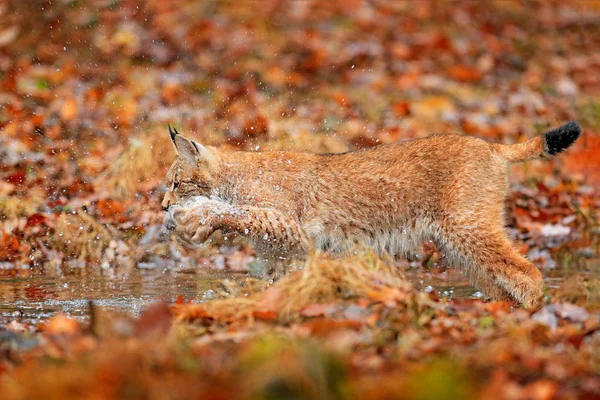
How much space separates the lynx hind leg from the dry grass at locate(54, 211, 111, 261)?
3.53 metres

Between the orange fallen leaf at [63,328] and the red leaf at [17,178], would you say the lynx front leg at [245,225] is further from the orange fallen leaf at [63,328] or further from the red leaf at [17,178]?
the red leaf at [17,178]

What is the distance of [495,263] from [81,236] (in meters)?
4.07

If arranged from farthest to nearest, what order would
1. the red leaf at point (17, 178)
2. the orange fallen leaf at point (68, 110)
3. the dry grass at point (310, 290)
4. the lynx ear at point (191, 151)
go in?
the orange fallen leaf at point (68, 110)
the red leaf at point (17, 178)
the lynx ear at point (191, 151)
the dry grass at point (310, 290)

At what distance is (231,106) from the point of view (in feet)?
36.2

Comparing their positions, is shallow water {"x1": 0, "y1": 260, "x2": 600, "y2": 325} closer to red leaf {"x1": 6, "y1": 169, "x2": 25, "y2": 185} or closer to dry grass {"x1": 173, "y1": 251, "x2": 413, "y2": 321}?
dry grass {"x1": 173, "y1": 251, "x2": 413, "y2": 321}

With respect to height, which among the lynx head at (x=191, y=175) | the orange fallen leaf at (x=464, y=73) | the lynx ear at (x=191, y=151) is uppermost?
the orange fallen leaf at (x=464, y=73)

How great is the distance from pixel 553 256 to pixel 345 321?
4.88 meters

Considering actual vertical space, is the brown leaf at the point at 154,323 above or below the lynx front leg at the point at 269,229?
below

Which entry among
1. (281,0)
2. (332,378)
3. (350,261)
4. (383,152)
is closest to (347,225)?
(383,152)

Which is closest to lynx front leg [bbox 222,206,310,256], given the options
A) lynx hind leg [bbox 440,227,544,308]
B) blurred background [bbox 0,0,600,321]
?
blurred background [bbox 0,0,600,321]

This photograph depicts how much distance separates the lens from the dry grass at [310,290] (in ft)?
14.8

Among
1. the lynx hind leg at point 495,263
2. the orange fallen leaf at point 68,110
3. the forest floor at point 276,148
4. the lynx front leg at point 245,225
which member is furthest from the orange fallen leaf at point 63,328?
the orange fallen leaf at point 68,110

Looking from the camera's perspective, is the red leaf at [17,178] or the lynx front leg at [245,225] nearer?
the lynx front leg at [245,225]

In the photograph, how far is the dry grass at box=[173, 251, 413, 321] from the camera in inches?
177
